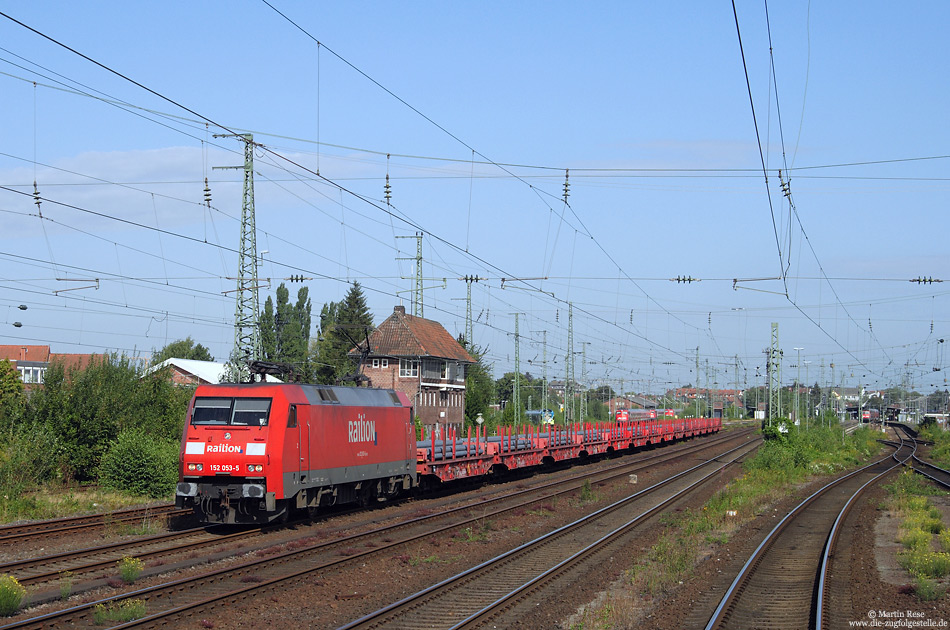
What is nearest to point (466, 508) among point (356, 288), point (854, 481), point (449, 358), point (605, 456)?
point (854, 481)

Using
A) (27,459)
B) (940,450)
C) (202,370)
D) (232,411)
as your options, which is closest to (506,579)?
(232,411)

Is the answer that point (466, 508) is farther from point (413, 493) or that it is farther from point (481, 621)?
point (481, 621)

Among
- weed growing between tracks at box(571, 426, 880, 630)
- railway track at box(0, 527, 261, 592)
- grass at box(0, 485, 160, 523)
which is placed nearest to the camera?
weed growing between tracks at box(571, 426, 880, 630)

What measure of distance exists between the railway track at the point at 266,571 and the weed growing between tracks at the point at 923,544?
922cm

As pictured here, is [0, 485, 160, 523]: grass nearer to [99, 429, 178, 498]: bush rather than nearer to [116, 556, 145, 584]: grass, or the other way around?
[99, 429, 178, 498]: bush

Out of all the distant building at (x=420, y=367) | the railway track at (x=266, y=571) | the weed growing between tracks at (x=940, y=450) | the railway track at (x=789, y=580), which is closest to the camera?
the railway track at (x=266, y=571)

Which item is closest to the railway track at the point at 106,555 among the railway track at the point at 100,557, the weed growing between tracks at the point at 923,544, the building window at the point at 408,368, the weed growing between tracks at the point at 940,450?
the railway track at the point at 100,557

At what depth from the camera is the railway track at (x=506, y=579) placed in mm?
11633

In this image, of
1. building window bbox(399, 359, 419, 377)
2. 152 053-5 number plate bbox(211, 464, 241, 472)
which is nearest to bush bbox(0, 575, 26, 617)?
152 053-5 number plate bbox(211, 464, 241, 472)

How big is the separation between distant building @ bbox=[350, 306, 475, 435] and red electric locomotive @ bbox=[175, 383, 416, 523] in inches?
1474

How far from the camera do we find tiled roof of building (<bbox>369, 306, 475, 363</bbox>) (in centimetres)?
6128

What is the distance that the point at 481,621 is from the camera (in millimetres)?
11555

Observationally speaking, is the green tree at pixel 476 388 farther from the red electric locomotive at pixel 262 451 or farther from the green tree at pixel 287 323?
the red electric locomotive at pixel 262 451

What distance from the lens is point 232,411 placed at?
18641 mm
